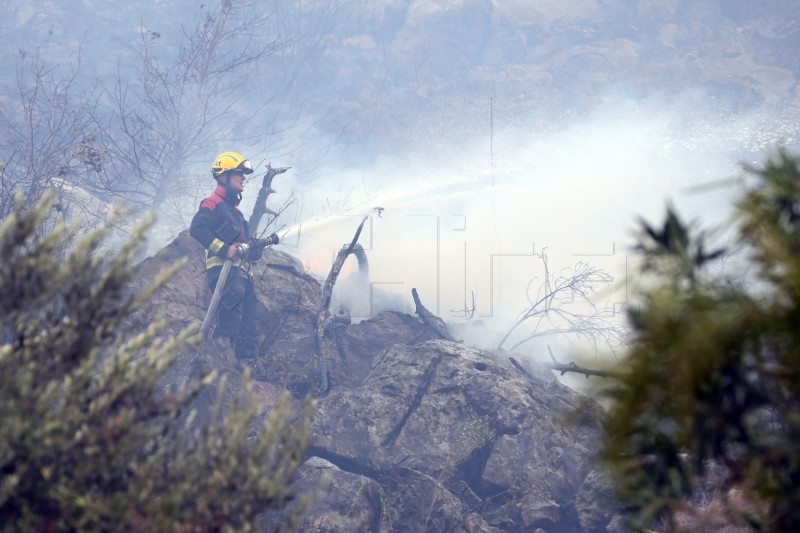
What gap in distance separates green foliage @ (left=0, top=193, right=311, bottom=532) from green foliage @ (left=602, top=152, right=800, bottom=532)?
136cm

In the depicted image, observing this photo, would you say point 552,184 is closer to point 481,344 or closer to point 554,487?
point 481,344

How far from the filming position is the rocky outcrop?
24.8 ft

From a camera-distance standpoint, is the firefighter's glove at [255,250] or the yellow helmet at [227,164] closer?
the firefighter's glove at [255,250]

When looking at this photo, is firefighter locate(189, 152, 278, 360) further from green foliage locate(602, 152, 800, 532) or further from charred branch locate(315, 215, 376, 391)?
green foliage locate(602, 152, 800, 532)

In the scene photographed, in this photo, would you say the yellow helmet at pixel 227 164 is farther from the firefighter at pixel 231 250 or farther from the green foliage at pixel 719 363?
the green foliage at pixel 719 363

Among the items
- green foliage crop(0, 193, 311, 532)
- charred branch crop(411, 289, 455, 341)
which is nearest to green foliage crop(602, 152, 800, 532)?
green foliage crop(0, 193, 311, 532)

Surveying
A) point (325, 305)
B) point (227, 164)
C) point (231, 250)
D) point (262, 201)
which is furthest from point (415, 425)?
point (262, 201)

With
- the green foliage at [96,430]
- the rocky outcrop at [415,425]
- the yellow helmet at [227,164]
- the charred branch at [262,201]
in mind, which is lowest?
the rocky outcrop at [415,425]

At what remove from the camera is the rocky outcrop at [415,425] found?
755cm

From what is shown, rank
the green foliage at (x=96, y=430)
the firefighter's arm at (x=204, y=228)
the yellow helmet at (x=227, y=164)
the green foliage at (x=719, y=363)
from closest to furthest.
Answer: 1. the green foliage at (x=719, y=363)
2. the green foliage at (x=96, y=430)
3. the firefighter's arm at (x=204, y=228)
4. the yellow helmet at (x=227, y=164)

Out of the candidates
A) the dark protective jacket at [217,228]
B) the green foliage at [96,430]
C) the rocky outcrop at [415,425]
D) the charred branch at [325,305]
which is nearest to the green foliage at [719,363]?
the green foliage at [96,430]

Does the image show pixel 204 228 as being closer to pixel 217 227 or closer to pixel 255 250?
pixel 217 227

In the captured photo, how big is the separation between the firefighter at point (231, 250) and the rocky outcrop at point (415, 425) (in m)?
0.27

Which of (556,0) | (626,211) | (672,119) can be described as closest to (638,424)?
(626,211)
